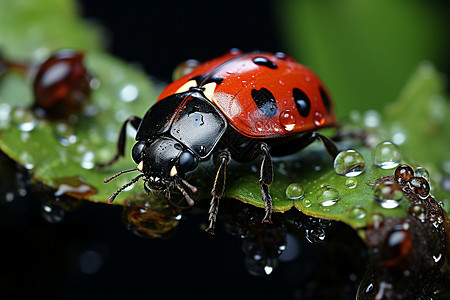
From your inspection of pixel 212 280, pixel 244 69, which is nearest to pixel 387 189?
pixel 244 69

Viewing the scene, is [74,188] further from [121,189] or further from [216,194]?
[216,194]

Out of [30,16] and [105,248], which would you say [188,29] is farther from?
[105,248]

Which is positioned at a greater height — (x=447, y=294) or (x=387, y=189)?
(x=387, y=189)

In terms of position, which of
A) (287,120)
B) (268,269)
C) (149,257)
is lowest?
(149,257)

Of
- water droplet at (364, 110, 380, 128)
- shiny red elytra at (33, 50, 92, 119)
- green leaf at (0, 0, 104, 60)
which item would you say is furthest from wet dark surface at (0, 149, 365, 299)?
green leaf at (0, 0, 104, 60)

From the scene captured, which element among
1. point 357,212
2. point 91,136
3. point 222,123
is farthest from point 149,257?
point 357,212

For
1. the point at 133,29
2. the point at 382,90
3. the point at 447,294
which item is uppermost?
the point at 447,294

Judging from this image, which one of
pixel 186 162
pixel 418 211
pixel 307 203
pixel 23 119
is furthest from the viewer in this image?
pixel 23 119
